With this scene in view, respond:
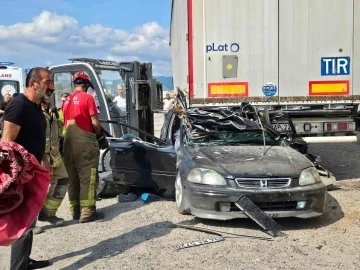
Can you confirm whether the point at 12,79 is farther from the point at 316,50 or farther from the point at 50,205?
the point at 316,50

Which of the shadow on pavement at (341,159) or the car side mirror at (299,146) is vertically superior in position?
the car side mirror at (299,146)

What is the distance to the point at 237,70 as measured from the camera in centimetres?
714

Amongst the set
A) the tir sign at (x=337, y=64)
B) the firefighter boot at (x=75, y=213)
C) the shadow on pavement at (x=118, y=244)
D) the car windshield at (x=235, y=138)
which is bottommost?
the shadow on pavement at (x=118, y=244)

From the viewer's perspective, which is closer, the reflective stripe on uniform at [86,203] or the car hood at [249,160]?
the car hood at [249,160]

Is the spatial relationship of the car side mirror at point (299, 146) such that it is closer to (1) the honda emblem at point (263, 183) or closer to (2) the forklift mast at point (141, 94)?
(1) the honda emblem at point (263, 183)

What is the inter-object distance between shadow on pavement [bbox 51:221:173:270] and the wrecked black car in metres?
0.43

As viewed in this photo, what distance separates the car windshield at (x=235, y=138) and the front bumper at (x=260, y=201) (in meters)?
1.10

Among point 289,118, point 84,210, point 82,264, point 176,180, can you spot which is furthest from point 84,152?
point 289,118

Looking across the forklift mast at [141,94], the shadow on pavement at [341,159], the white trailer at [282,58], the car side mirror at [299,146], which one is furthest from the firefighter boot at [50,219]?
the shadow on pavement at [341,159]

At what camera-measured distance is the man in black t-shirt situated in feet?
12.2

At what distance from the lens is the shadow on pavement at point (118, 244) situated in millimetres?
4387

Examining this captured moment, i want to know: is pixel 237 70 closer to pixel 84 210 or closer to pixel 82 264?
pixel 84 210

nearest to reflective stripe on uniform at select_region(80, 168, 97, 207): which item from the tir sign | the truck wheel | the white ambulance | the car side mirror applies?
the truck wheel

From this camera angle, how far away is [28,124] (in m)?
3.92
